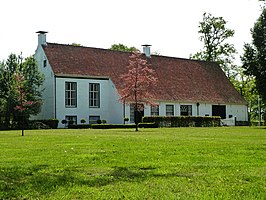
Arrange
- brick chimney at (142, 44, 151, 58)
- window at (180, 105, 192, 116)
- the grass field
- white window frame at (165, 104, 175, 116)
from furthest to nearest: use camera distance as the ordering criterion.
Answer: brick chimney at (142, 44, 151, 58)
window at (180, 105, 192, 116)
white window frame at (165, 104, 175, 116)
the grass field

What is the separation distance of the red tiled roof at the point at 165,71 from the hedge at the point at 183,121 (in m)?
4.47

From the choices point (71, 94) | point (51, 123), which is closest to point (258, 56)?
point (71, 94)

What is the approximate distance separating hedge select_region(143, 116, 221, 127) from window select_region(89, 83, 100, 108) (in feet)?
22.9

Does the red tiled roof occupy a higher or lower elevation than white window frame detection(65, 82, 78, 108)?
higher

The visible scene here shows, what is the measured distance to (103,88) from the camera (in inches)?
1900

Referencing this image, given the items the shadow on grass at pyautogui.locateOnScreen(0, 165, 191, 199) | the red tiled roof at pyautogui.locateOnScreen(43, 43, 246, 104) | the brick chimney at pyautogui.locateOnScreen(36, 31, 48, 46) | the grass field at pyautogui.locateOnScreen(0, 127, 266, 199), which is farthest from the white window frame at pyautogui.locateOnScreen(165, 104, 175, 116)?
the shadow on grass at pyautogui.locateOnScreen(0, 165, 191, 199)

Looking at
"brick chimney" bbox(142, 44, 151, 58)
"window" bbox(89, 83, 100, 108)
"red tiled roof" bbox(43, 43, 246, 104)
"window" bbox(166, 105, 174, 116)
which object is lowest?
"window" bbox(166, 105, 174, 116)

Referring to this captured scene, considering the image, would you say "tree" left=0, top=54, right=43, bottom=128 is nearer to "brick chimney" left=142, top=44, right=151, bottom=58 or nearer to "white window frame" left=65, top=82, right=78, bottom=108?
"white window frame" left=65, top=82, right=78, bottom=108

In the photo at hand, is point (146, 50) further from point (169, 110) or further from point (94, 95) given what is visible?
point (94, 95)

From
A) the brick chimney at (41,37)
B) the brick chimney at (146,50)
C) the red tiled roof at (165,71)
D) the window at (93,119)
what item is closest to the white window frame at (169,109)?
the red tiled roof at (165,71)

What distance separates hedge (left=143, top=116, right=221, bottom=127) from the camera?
43.1 meters

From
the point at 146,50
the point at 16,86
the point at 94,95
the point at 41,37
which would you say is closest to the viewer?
the point at 16,86

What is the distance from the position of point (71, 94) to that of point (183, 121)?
453 inches

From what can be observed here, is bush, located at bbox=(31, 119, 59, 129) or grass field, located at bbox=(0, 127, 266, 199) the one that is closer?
grass field, located at bbox=(0, 127, 266, 199)
